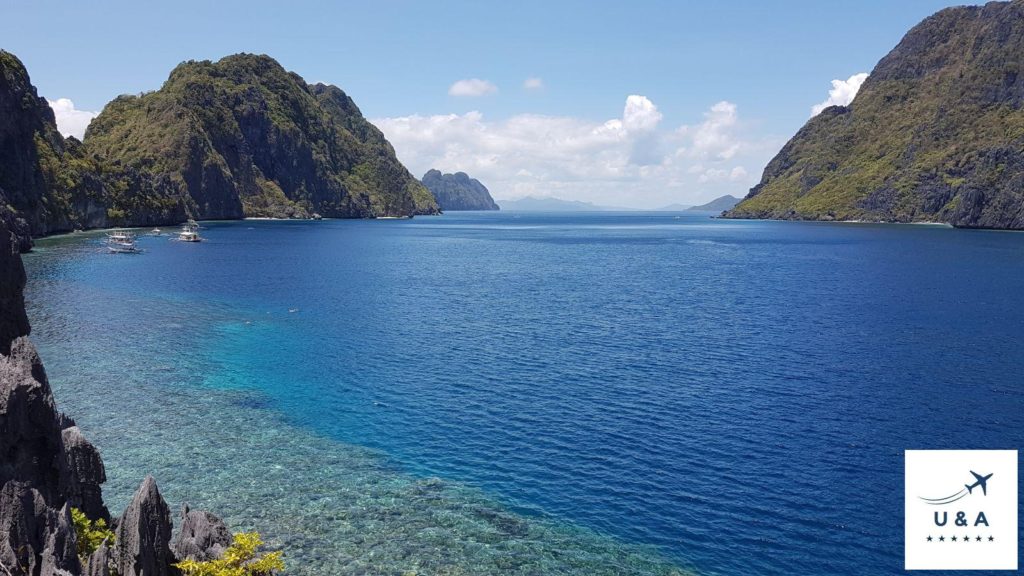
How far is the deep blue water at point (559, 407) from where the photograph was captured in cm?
3597

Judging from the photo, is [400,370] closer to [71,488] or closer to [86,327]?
[71,488]

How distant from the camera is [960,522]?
33.0 metres

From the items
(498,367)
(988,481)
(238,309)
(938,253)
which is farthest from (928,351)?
(938,253)

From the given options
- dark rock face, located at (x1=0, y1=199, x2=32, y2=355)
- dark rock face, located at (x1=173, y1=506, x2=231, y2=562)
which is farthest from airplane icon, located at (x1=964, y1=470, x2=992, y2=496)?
dark rock face, located at (x1=0, y1=199, x2=32, y2=355)

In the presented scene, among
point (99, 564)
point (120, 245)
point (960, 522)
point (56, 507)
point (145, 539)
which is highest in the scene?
point (120, 245)

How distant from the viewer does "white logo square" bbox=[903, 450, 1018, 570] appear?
106ft

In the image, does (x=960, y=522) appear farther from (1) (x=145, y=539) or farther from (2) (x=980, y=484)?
(1) (x=145, y=539)

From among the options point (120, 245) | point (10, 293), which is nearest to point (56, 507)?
point (10, 293)

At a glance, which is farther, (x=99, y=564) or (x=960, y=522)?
(x=960, y=522)

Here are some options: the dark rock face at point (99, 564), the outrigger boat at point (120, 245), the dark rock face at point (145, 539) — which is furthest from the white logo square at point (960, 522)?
the outrigger boat at point (120, 245)

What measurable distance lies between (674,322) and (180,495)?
230 ft

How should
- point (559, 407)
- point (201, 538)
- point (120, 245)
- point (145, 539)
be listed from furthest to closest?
point (120, 245) → point (559, 407) → point (201, 538) → point (145, 539)

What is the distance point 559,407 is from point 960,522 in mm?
29306

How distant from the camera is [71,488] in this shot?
2966 centimetres
